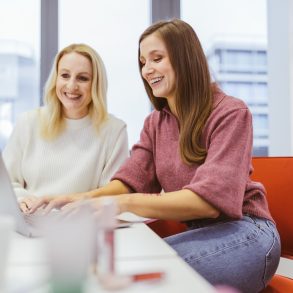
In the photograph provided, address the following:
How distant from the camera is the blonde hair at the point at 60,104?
1.94 metres

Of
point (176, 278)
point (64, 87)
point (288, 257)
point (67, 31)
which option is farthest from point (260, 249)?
point (67, 31)

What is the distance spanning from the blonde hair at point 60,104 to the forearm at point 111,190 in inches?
22.9

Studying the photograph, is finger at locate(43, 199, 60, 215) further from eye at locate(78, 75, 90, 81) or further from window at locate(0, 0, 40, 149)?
window at locate(0, 0, 40, 149)

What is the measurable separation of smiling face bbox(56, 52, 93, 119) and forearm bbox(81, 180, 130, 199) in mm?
650

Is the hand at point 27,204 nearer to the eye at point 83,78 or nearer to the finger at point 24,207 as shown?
the finger at point 24,207

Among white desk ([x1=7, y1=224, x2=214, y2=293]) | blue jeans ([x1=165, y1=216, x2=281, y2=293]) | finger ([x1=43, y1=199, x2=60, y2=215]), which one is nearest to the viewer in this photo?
white desk ([x1=7, y1=224, x2=214, y2=293])

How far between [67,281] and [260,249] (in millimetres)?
788

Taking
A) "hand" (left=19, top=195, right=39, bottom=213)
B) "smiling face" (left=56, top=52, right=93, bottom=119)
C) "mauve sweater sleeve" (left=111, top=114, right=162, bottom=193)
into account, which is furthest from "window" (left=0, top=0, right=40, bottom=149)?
"hand" (left=19, top=195, right=39, bottom=213)

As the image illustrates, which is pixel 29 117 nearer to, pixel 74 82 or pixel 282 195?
pixel 74 82

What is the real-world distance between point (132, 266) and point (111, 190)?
74 centimetres

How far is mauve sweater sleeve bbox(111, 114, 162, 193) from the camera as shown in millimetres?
1469

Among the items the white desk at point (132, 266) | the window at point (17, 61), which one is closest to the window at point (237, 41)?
the window at point (17, 61)

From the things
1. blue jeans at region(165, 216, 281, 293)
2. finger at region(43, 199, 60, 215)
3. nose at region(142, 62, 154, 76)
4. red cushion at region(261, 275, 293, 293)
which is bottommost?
red cushion at region(261, 275, 293, 293)

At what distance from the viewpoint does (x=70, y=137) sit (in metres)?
1.96
